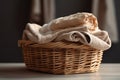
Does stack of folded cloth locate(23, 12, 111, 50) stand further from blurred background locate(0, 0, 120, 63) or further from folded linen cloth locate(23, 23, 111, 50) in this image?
blurred background locate(0, 0, 120, 63)

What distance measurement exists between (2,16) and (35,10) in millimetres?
193

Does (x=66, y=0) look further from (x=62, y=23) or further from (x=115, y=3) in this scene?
(x=62, y=23)

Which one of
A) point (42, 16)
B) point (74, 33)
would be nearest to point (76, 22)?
point (74, 33)

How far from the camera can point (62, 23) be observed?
865 millimetres

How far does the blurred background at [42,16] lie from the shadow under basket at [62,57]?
1.01ft

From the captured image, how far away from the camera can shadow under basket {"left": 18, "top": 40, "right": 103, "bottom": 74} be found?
81 centimetres

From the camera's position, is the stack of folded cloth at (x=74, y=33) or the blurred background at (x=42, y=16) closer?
the stack of folded cloth at (x=74, y=33)

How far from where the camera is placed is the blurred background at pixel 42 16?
1159mm

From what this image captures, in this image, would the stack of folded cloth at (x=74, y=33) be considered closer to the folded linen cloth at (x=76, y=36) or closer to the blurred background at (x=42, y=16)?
the folded linen cloth at (x=76, y=36)

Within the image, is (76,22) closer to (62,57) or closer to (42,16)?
(62,57)

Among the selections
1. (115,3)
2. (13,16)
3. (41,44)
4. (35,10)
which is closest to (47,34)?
(41,44)

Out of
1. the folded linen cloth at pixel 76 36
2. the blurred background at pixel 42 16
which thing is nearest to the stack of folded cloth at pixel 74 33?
the folded linen cloth at pixel 76 36

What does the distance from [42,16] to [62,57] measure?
0.39 metres

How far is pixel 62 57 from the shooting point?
819 mm
